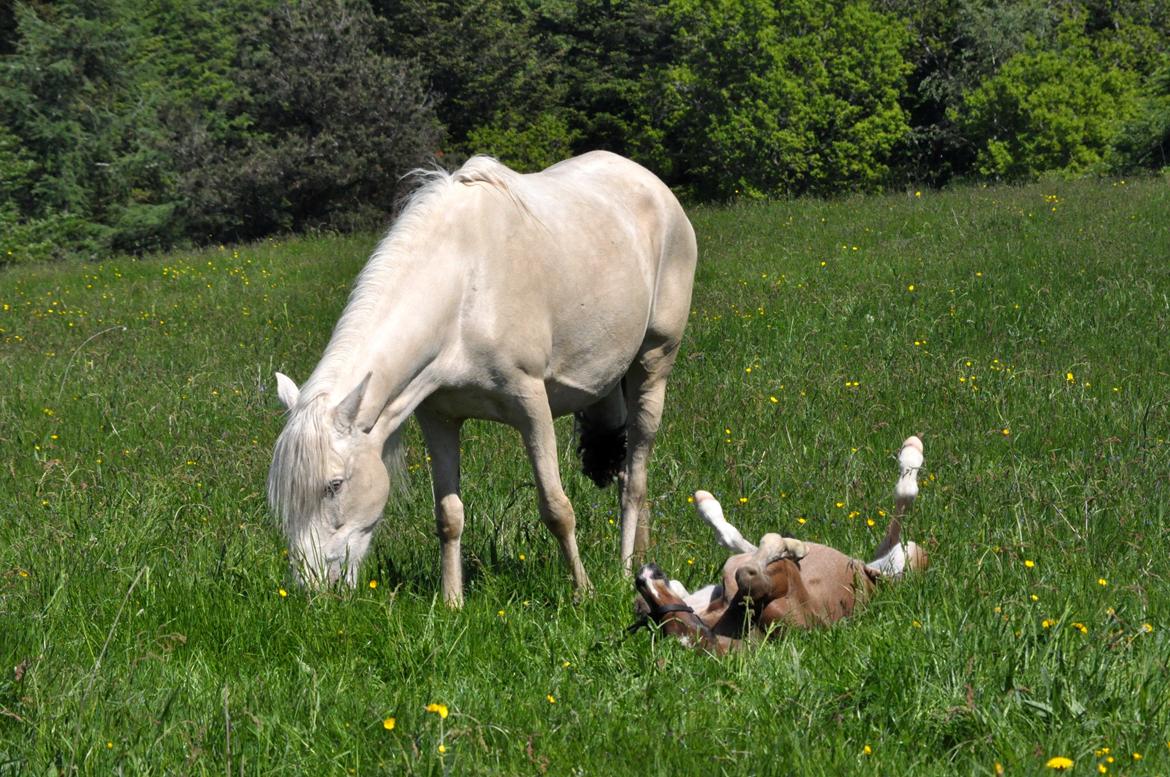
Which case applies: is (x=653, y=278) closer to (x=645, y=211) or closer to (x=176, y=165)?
(x=645, y=211)

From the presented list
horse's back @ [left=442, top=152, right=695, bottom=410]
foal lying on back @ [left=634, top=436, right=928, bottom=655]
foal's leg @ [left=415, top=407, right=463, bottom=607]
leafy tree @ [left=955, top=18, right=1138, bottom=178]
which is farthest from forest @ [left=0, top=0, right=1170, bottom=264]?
foal lying on back @ [left=634, top=436, right=928, bottom=655]

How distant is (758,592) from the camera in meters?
3.85

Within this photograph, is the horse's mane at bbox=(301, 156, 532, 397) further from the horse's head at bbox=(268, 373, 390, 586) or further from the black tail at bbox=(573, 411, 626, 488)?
the black tail at bbox=(573, 411, 626, 488)

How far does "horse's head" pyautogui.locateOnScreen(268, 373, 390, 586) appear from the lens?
13.1 ft

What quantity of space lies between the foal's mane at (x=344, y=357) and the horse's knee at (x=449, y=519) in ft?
0.77

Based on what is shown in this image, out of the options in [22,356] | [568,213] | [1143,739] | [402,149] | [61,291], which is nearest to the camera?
[1143,739]

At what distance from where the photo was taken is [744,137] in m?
34.8

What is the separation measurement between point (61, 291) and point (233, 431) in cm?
873

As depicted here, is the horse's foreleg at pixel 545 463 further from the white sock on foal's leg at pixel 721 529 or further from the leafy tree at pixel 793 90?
the leafy tree at pixel 793 90

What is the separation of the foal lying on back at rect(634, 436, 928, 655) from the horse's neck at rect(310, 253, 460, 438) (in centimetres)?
107

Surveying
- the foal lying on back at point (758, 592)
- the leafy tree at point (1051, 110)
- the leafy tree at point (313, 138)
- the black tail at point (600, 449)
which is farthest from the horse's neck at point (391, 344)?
the leafy tree at point (1051, 110)

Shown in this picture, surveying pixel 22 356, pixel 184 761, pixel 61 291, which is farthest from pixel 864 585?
pixel 61 291

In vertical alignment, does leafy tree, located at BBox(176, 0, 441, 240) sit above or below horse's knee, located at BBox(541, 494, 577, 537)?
below

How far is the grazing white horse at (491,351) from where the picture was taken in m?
4.11
